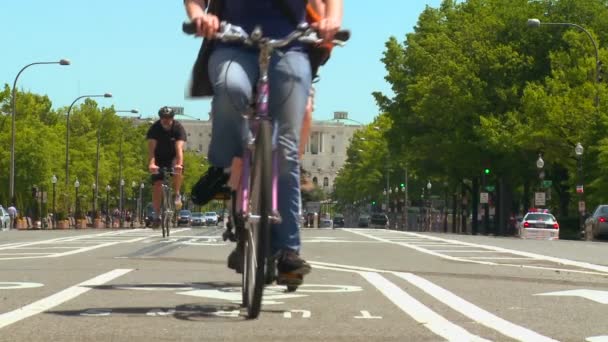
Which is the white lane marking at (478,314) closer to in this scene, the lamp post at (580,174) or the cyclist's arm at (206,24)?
the cyclist's arm at (206,24)

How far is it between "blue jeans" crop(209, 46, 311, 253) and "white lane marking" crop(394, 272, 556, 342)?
1.19m

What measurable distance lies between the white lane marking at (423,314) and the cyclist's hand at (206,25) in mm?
1995

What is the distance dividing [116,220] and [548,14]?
46928 millimetres

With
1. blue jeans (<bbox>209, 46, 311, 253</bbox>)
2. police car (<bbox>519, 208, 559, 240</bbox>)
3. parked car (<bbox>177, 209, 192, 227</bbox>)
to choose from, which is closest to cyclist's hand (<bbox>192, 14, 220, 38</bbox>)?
blue jeans (<bbox>209, 46, 311, 253</bbox>)

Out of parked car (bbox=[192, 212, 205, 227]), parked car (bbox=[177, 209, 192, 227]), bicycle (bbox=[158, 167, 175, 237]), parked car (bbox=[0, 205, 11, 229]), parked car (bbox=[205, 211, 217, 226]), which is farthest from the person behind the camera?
parked car (bbox=[205, 211, 217, 226])

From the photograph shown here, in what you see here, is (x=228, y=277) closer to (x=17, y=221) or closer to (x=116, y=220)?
(x=17, y=221)

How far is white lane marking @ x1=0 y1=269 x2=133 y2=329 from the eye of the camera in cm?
765

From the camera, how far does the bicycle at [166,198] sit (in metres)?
19.5

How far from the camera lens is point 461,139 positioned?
2879 inches

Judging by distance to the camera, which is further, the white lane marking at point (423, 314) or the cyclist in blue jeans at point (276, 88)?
the cyclist in blue jeans at point (276, 88)

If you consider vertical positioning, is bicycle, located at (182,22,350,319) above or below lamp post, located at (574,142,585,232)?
below

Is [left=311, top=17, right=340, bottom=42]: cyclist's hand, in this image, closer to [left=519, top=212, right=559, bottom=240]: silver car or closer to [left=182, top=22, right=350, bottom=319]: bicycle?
[left=182, top=22, right=350, bottom=319]: bicycle

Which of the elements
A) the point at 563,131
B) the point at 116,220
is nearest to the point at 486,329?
the point at 563,131

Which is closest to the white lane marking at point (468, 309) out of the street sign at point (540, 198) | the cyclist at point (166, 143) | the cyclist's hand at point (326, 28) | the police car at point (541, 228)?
the cyclist's hand at point (326, 28)
